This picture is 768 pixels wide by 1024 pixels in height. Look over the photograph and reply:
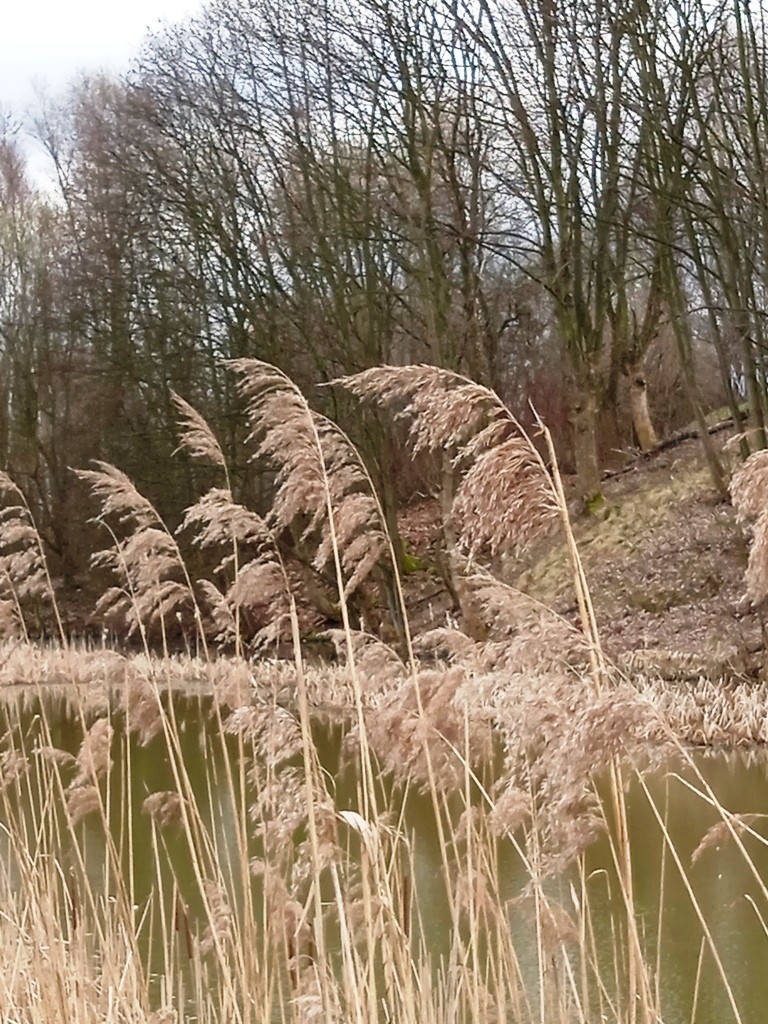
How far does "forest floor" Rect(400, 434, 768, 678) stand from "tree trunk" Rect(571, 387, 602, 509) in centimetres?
25

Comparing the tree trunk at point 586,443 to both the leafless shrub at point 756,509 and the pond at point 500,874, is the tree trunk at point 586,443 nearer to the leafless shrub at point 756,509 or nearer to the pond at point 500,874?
the pond at point 500,874

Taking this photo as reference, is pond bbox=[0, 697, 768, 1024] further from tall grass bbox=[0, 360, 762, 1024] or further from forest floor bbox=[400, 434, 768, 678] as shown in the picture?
forest floor bbox=[400, 434, 768, 678]

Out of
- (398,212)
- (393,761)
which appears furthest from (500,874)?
(398,212)

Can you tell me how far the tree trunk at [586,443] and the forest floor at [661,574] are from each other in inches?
10.0

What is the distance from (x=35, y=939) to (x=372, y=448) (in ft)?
32.0

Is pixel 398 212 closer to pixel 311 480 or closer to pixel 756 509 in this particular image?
pixel 311 480

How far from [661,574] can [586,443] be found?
242 centimetres

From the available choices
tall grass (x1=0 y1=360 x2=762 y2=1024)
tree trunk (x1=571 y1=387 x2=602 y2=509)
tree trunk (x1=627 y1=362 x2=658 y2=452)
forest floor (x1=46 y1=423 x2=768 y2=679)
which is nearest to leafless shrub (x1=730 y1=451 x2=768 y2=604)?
tall grass (x1=0 y1=360 x2=762 y2=1024)

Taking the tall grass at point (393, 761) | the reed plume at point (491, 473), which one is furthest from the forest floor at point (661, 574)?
the reed plume at point (491, 473)

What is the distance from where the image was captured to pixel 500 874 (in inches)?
176

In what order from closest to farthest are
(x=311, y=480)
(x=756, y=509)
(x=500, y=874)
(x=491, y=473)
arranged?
1. (x=756, y=509)
2. (x=491, y=473)
3. (x=311, y=480)
4. (x=500, y=874)

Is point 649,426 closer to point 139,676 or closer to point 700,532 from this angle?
point 700,532

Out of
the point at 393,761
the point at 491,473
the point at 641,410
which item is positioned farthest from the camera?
the point at 641,410

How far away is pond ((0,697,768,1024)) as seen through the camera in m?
2.97
